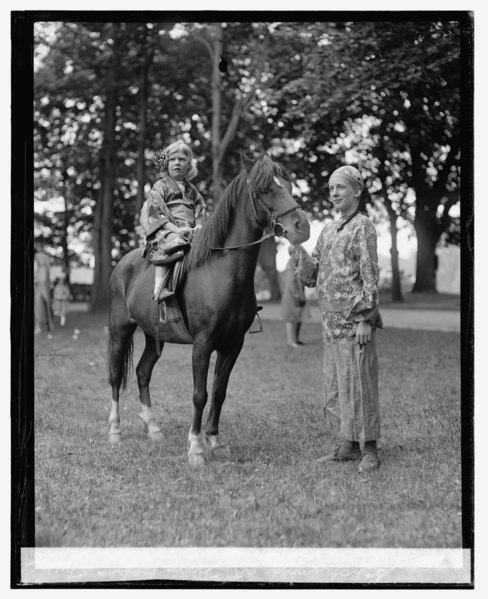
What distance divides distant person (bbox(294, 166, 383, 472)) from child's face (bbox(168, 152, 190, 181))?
142 cm

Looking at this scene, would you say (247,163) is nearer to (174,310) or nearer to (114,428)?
(174,310)

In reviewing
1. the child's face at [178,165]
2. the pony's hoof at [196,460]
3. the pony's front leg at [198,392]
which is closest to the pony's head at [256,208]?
the child's face at [178,165]

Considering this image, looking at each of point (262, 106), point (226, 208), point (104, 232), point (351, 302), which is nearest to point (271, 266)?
point (104, 232)

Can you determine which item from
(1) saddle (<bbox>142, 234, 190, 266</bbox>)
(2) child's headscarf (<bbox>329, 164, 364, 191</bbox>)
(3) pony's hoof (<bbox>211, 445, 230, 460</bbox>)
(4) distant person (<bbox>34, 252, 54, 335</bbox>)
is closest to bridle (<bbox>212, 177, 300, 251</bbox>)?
(2) child's headscarf (<bbox>329, 164, 364, 191</bbox>)

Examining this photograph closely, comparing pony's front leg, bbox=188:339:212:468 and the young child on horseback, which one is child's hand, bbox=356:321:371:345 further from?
the young child on horseback

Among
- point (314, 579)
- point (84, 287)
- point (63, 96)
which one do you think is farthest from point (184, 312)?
point (84, 287)

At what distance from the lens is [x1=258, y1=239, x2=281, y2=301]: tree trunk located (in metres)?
37.0

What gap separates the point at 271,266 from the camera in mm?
37656

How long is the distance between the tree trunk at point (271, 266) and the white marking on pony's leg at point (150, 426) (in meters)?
29.8

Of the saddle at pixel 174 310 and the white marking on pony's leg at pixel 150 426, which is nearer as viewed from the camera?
the saddle at pixel 174 310

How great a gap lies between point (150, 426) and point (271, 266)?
31.0 metres

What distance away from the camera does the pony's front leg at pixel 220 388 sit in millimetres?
5996

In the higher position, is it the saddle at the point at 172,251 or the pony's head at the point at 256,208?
the pony's head at the point at 256,208

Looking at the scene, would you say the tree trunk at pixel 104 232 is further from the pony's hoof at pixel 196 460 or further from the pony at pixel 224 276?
the pony's hoof at pixel 196 460
